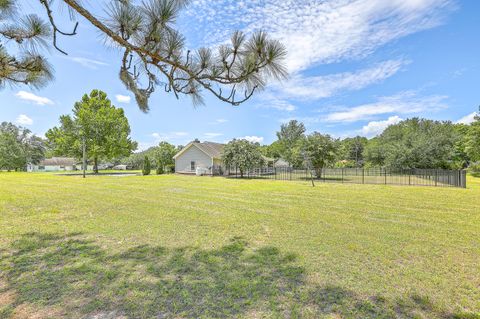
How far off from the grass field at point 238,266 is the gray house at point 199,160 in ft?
56.9

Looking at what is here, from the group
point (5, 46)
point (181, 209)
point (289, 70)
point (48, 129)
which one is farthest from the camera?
point (48, 129)

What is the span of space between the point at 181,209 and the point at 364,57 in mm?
10667

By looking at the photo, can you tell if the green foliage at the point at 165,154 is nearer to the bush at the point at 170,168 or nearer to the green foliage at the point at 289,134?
the bush at the point at 170,168

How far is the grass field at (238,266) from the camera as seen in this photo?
2.28 metres

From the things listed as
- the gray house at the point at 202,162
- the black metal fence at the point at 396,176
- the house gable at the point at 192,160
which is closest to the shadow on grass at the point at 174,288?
the black metal fence at the point at 396,176

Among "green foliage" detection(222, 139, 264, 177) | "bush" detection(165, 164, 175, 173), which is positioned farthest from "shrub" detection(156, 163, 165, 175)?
"green foliage" detection(222, 139, 264, 177)

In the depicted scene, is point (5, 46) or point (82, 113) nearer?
point (5, 46)

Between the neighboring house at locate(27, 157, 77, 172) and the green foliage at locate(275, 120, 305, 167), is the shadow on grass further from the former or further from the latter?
the neighboring house at locate(27, 157, 77, 172)

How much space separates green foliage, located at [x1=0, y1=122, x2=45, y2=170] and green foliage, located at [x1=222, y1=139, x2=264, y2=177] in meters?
31.9

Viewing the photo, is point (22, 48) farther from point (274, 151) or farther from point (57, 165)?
point (57, 165)

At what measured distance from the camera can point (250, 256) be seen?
3.63 metres

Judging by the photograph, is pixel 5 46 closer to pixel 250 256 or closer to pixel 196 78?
pixel 196 78

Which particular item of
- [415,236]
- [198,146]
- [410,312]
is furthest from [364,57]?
[198,146]

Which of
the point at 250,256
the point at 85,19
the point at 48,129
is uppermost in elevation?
the point at 48,129
